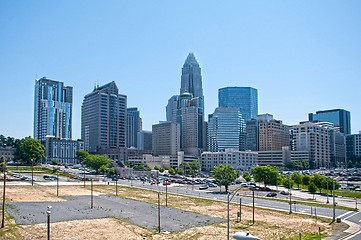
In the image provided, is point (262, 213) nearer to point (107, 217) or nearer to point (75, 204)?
point (107, 217)

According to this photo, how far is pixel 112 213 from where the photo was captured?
2491 inches

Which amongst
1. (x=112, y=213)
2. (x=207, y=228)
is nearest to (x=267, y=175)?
(x=112, y=213)

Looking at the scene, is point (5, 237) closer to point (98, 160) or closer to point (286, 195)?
point (286, 195)

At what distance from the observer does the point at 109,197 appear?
282 feet

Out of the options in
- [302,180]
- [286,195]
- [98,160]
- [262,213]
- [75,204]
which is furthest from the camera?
[98,160]

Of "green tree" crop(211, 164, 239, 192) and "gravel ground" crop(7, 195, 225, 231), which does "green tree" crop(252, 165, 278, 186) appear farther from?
"gravel ground" crop(7, 195, 225, 231)

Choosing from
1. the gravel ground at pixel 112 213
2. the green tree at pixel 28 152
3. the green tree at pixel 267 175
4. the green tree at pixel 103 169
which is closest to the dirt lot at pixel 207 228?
the gravel ground at pixel 112 213

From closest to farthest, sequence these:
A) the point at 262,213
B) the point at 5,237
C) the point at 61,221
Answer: the point at 5,237
the point at 61,221
the point at 262,213

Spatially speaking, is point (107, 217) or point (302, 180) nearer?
point (107, 217)

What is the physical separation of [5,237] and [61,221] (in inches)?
446

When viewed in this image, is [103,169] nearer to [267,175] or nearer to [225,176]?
[225,176]

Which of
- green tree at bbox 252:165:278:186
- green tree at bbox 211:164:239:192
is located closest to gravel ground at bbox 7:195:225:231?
green tree at bbox 211:164:239:192

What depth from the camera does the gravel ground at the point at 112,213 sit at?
54.9 metres

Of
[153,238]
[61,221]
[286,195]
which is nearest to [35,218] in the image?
[61,221]
